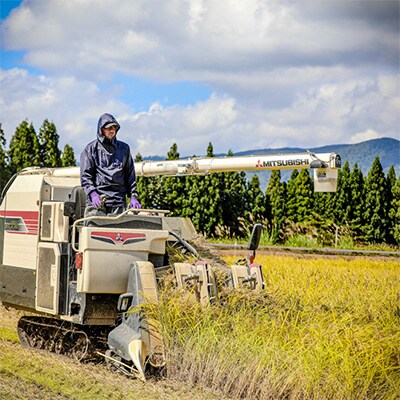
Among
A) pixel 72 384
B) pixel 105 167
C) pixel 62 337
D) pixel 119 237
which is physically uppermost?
pixel 105 167

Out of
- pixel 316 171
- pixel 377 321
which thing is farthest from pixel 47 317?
pixel 316 171

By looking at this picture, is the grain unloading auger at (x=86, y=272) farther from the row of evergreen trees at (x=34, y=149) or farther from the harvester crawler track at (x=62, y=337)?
the row of evergreen trees at (x=34, y=149)

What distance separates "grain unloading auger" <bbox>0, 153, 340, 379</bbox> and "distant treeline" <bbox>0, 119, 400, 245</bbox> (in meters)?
21.5

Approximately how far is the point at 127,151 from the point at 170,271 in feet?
5.50

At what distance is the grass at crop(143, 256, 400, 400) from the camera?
21.1 ft

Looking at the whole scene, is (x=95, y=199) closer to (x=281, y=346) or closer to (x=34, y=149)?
(x=281, y=346)

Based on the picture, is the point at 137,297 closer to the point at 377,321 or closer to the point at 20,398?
the point at 20,398

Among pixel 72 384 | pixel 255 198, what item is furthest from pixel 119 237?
pixel 255 198

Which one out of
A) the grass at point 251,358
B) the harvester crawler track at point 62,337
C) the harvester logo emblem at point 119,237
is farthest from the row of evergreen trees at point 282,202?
the grass at point 251,358

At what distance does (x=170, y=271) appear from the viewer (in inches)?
324

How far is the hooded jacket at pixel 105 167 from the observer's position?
8.63 metres

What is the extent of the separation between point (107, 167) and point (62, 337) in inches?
80.6

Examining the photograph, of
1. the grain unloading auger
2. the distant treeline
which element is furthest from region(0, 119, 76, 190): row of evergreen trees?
the grain unloading auger

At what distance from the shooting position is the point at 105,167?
8742mm
